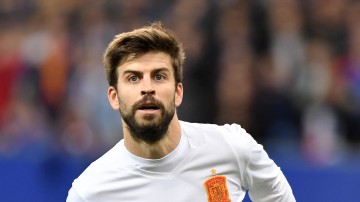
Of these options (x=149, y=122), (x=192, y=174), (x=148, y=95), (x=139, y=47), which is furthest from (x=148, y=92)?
(x=192, y=174)

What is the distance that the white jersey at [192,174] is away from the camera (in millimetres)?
4750

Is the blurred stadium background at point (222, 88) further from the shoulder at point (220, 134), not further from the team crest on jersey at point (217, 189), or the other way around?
the team crest on jersey at point (217, 189)

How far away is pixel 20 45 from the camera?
31.7 ft

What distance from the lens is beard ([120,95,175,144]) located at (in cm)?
453

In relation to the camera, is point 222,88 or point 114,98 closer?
point 114,98

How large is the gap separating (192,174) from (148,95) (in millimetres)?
547

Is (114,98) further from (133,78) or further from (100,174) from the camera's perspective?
(100,174)

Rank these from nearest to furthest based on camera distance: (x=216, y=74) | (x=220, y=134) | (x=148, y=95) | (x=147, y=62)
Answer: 1. (x=148, y=95)
2. (x=147, y=62)
3. (x=220, y=134)
4. (x=216, y=74)

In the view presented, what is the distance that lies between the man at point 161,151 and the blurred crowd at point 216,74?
306cm

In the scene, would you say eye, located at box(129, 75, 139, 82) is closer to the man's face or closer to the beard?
the man's face

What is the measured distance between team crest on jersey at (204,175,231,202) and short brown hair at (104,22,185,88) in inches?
21.0

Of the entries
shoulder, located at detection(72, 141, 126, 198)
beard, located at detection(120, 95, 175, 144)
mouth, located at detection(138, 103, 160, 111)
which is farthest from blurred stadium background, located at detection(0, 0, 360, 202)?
mouth, located at detection(138, 103, 160, 111)

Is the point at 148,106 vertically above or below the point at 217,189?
above

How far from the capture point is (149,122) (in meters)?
4.54
